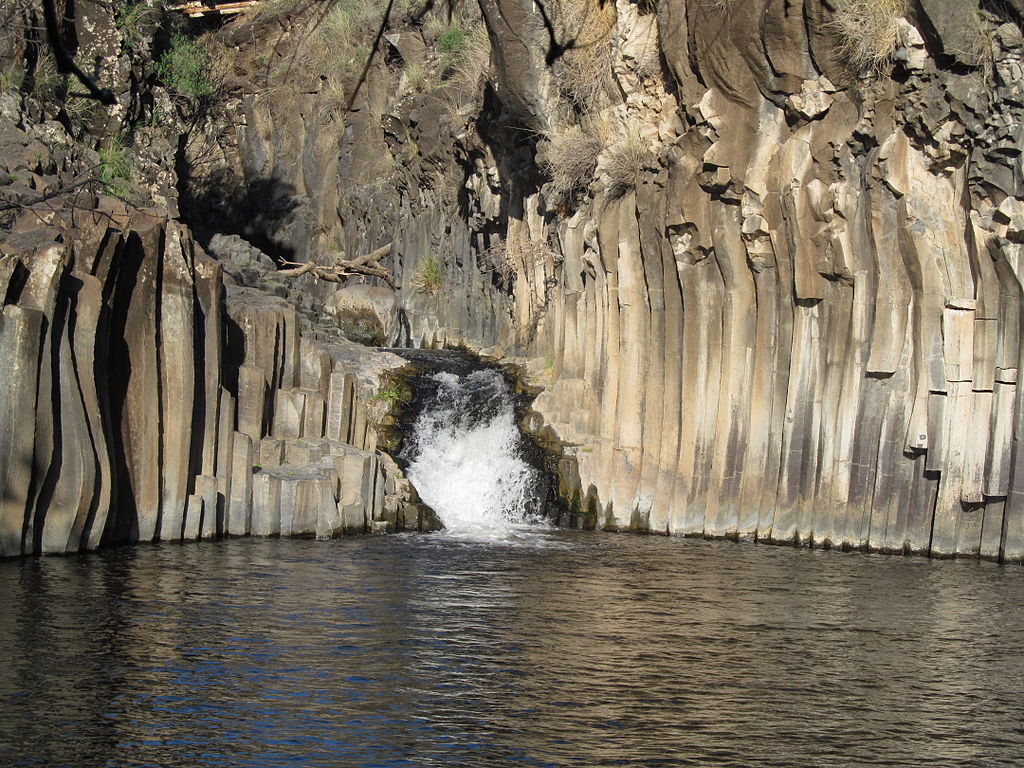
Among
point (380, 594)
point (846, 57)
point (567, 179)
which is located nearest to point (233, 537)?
point (380, 594)

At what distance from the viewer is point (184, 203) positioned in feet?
140

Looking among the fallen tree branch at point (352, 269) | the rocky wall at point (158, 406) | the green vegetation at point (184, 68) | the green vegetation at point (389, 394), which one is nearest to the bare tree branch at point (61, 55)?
the rocky wall at point (158, 406)

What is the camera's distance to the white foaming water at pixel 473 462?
923 inches

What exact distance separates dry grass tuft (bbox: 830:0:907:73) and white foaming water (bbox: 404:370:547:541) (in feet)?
30.1

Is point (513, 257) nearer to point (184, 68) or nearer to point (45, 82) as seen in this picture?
point (45, 82)

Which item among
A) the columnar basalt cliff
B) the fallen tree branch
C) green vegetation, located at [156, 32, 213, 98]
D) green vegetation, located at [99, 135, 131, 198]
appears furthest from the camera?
green vegetation, located at [156, 32, 213, 98]

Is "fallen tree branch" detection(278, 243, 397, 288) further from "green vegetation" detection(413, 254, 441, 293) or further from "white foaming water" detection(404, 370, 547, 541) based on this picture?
"white foaming water" detection(404, 370, 547, 541)

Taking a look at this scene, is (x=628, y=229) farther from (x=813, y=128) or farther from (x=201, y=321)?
(x=201, y=321)

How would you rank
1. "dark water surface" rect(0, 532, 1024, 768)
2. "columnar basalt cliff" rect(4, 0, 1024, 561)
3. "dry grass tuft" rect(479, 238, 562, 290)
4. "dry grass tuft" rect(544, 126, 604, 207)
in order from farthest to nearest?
"dry grass tuft" rect(479, 238, 562, 290) < "dry grass tuft" rect(544, 126, 604, 207) < "columnar basalt cliff" rect(4, 0, 1024, 561) < "dark water surface" rect(0, 532, 1024, 768)

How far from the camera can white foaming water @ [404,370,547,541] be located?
23.5 meters

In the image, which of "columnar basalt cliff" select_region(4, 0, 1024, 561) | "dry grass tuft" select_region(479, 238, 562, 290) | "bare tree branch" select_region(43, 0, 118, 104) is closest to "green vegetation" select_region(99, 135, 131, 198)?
"dry grass tuft" select_region(479, 238, 562, 290)

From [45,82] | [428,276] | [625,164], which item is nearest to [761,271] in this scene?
[625,164]

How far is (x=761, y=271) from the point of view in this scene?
2152cm

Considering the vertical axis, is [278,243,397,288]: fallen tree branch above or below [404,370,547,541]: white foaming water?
above
